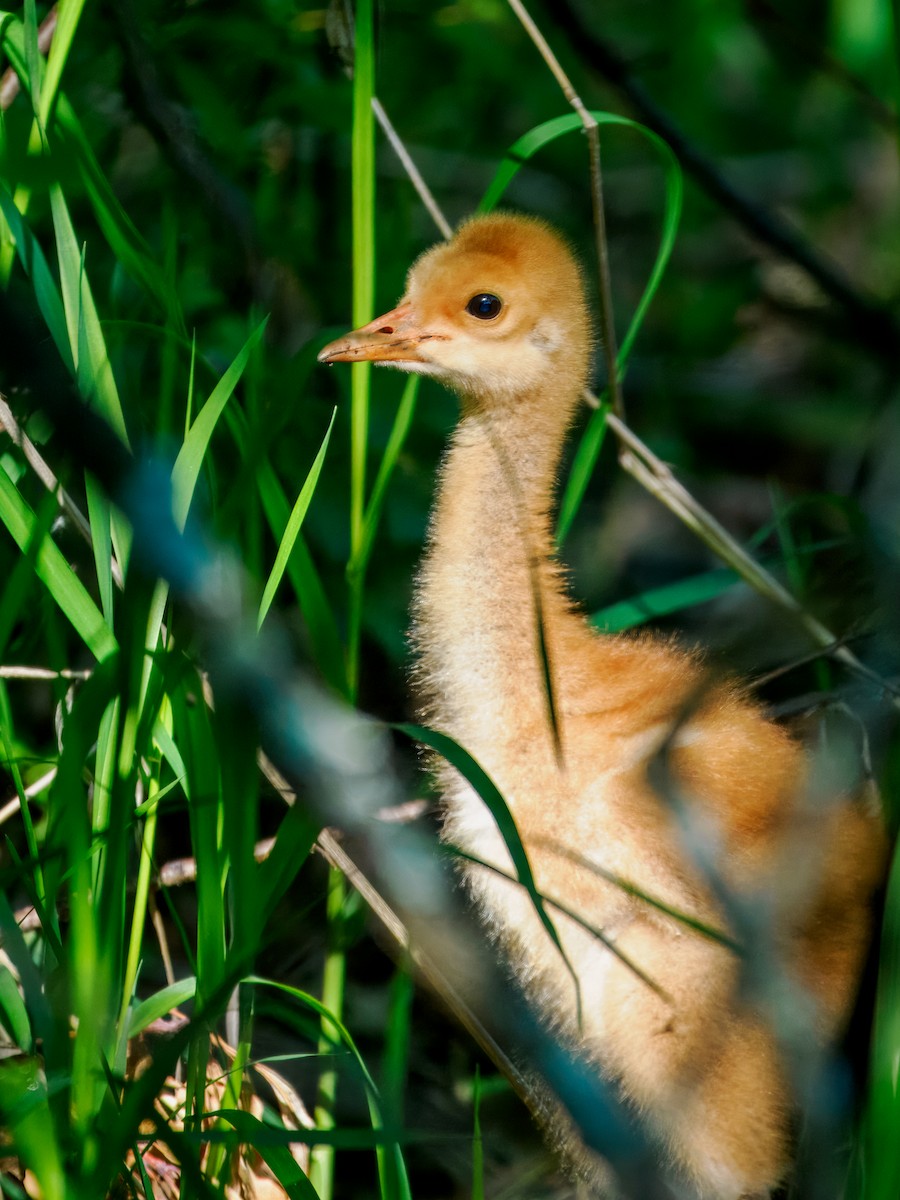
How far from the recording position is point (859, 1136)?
1472 mm

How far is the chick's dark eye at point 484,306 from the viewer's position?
2.00 metres

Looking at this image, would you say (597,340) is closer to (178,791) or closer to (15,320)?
(178,791)

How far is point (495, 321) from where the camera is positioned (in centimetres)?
199

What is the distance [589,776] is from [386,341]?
2.29 ft

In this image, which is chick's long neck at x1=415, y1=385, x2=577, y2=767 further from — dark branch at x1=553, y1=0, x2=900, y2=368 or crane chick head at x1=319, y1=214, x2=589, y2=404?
dark branch at x1=553, y1=0, x2=900, y2=368

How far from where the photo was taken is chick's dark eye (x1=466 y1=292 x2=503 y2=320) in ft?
6.56

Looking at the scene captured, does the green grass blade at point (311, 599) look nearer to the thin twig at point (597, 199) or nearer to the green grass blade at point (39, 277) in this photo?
the green grass blade at point (39, 277)

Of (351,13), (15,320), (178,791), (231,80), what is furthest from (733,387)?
(15,320)

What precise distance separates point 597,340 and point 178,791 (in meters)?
1.00

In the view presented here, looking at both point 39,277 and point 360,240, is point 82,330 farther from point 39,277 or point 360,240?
point 360,240

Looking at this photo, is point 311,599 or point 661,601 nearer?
point 311,599

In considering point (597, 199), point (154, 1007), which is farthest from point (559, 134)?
point (154, 1007)

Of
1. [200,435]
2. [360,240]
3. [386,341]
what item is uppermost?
[360,240]

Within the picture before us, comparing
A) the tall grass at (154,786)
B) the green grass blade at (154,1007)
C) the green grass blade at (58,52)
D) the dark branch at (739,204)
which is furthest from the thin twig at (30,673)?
the dark branch at (739,204)
